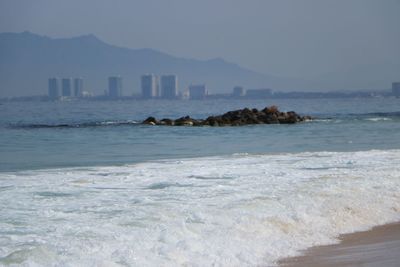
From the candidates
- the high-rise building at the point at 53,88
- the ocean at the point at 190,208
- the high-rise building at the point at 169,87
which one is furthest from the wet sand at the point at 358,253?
the high-rise building at the point at 169,87

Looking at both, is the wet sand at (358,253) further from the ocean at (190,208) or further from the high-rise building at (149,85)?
the high-rise building at (149,85)

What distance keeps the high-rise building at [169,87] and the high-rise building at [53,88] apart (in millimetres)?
28521

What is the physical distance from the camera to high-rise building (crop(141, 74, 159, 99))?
18712cm

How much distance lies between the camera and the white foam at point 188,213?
308 inches

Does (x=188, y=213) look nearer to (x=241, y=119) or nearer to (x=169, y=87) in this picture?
(x=241, y=119)

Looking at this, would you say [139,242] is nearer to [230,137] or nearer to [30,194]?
[30,194]

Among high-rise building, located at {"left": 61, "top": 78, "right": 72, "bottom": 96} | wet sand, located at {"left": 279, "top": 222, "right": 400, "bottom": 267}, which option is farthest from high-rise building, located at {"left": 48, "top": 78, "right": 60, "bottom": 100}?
wet sand, located at {"left": 279, "top": 222, "right": 400, "bottom": 267}

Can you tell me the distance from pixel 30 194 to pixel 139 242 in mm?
4625

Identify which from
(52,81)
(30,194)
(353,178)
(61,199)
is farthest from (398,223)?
(52,81)

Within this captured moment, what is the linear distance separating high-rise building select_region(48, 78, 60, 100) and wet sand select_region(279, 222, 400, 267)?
17714 cm

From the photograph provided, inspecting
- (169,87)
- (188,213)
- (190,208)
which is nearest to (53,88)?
(169,87)

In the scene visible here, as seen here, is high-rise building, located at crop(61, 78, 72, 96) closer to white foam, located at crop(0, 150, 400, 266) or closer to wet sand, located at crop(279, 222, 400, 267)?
white foam, located at crop(0, 150, 400, 266)

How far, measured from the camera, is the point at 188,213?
986 cm

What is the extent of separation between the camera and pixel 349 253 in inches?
314
